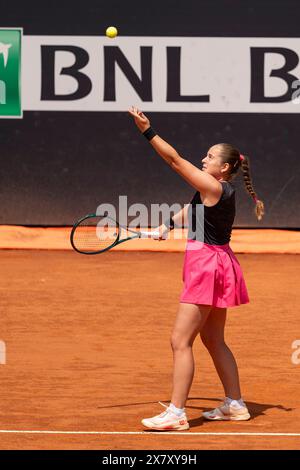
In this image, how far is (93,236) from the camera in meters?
13.5

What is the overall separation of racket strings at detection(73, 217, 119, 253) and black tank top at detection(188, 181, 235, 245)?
6.02 m

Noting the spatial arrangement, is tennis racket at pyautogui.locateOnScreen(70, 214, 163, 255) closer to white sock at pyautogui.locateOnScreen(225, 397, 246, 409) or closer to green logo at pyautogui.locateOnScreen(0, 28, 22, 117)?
green logo at pyautogui.locateOnScreen(0, 28, 22, 117)

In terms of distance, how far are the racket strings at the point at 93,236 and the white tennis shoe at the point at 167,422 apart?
20.4 feet

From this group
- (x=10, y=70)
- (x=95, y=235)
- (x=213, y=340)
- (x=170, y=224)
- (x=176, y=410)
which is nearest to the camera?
(x=176, y=410)

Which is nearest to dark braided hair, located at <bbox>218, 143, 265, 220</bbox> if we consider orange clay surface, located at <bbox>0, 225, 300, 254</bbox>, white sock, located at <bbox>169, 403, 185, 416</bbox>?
white sock, located at <bbox>169, 403, 185, 416</bbox>

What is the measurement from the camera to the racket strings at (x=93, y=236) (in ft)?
42.3

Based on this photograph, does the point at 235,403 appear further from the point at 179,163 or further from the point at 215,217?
the point at 179,163

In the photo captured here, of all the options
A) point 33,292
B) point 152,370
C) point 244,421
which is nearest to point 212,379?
point 152,370

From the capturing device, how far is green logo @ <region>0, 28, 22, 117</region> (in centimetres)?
1452

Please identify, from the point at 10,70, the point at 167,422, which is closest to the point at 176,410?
the point at 167,422

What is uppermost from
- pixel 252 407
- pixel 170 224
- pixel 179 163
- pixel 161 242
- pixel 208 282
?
pixel 179 163

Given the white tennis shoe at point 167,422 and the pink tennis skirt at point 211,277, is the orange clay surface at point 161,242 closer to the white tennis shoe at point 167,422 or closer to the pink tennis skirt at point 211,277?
the pink tennis skirt at point 211,277

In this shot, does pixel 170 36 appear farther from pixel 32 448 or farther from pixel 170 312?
pixel 32 448

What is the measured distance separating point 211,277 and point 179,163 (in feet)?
2.09
